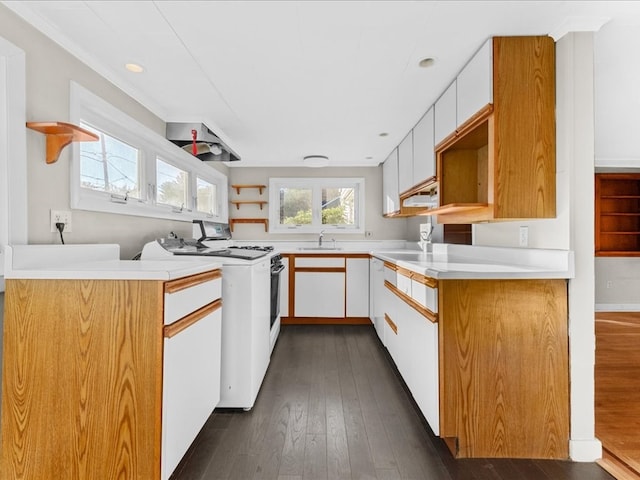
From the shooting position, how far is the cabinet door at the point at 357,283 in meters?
3.71

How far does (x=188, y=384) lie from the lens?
141 cm

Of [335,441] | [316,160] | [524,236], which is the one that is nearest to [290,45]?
[524,236]

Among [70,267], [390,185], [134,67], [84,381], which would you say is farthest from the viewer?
[390,185]

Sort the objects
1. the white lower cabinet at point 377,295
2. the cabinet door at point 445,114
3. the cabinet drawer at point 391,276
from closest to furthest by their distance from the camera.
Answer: the cabinet door at point 445,114 < the cabinet drawer at point 391,276 < the white lower cabinet at point 377,295

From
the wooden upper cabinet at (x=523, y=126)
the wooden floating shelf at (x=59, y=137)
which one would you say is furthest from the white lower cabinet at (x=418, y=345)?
the wooden floating shelf at (x=59, y=137)

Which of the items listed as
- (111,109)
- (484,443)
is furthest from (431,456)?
(111,109)

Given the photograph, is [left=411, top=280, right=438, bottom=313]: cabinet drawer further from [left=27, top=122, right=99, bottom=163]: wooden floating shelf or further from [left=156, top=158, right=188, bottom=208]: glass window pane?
[left=156, top=158, right=188, bottom=208]: glass window pane

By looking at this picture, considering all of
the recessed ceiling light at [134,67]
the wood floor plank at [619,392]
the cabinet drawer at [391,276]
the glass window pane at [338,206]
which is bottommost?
the wood floor plank at [619,392]

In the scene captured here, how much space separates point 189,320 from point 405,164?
256 cm

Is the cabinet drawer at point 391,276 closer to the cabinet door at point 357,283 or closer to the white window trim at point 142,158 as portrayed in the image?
the cabinet door at point 357,283

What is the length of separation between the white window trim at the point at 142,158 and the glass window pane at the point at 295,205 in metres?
1.28

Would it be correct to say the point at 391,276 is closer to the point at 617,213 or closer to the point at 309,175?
the point at 309,175

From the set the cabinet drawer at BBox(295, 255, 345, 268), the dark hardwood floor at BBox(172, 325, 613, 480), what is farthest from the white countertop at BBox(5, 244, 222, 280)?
the cabinet drawer at BBox(295, 255, 345, 268)

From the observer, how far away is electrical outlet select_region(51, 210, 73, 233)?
5.09 ft
